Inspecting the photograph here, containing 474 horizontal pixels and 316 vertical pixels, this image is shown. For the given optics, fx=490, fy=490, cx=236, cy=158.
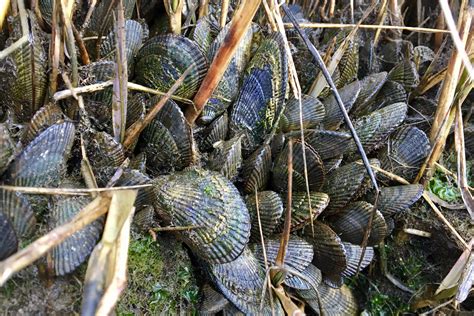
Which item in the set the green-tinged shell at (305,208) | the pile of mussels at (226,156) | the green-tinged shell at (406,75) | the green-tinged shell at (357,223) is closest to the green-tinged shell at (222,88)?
the pile of mussels at (226,156)

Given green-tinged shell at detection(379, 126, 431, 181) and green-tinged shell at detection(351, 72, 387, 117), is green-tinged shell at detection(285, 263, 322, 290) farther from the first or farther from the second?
green-tinged shell at detection(351, 72, 387, 117)

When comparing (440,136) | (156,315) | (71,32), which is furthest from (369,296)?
(71,32)

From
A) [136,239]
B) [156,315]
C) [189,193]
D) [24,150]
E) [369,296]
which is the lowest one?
[369,296]


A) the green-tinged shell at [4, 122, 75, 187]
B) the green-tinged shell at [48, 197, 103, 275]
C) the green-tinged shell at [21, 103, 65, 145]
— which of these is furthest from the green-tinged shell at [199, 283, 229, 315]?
the green-tinged shell at [21, 103, 65, 145]

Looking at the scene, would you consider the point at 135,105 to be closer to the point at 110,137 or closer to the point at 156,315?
the point at 110,137

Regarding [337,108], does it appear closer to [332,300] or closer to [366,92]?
[366,92]

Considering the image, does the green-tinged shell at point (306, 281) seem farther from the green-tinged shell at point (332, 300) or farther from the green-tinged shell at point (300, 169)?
the green-tinged shell at point (300, 169)
